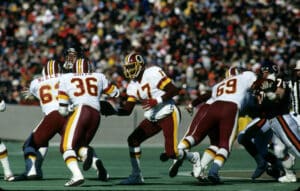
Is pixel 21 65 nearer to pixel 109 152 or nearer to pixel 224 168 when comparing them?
pixel 109 152

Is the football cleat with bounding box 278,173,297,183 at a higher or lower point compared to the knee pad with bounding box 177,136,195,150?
lower

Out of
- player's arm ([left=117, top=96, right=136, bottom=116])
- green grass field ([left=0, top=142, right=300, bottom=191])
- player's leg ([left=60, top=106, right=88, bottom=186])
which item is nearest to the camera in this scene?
player's leg ([left=60, top=106, right=88, bottom=186])

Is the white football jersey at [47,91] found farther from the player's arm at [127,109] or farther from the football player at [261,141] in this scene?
the football player at [261,141]

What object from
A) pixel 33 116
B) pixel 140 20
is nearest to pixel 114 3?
pixel 140 20

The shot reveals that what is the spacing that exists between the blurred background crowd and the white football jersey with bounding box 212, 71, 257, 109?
1214cm

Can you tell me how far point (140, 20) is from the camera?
92.9 feet

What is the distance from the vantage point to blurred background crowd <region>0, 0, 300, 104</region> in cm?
2652

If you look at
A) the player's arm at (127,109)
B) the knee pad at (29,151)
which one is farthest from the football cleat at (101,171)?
the knee pad at (29,151)

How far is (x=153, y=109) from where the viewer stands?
519 inches

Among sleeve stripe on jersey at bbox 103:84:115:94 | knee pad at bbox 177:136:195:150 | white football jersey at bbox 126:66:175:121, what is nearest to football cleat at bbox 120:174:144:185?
knee pad at bbox 177:136:195:150

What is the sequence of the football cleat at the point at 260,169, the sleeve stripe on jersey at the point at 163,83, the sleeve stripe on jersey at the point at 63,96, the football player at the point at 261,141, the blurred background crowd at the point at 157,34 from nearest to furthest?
the sleeve stripe on jersey at the point at 63,96
the sleeve stripe on jersey at the point at 163,83
the football player at the point at 261,141
the football cleat at the point at 260,169
the blurred background crowd at the point at 157,34

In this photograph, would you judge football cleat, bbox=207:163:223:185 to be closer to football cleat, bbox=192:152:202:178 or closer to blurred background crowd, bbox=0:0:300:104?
football cleat, bbox=192:152:202:178

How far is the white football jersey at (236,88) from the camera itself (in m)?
13.1

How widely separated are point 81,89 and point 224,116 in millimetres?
1867
